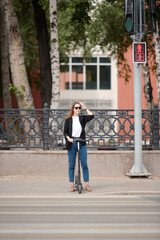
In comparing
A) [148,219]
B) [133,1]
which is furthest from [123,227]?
[133,1]

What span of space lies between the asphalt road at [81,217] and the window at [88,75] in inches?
1288

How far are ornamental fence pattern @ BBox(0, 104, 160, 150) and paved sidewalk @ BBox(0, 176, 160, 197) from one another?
3.34 feet

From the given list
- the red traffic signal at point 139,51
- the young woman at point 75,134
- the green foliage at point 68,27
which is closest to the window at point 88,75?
the green foliage at point 68,27

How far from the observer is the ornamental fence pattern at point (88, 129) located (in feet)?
47.5

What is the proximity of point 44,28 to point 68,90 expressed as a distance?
22.8m

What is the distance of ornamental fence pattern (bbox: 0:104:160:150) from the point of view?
14469 millimetres

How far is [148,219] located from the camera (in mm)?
8477

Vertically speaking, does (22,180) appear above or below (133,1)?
Result: below

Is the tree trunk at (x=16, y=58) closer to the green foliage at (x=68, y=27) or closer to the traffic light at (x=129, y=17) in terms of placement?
the traffic light at (x=129, y=17)

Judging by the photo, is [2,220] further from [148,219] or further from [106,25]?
[106,25]

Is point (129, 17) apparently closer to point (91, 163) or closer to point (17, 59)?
point (91, 163)

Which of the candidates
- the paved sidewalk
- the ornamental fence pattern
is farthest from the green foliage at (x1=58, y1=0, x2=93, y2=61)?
the paved sidewalk

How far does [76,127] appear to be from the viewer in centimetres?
1179

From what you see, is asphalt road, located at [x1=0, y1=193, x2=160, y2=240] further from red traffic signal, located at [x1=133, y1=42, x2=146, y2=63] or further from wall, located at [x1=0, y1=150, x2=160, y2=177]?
red traffic signal, located at [x1=133, y1=42, x2=146, y2=63]
